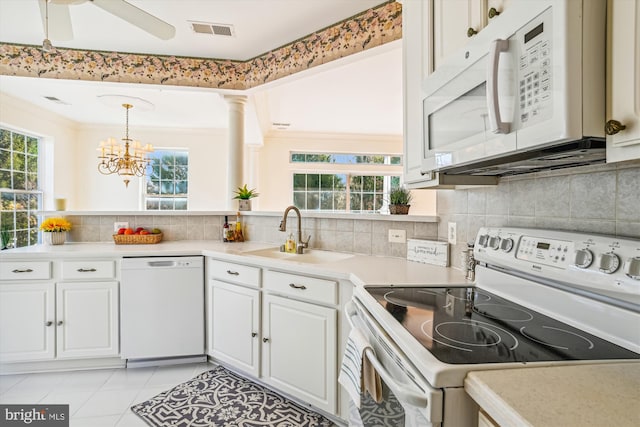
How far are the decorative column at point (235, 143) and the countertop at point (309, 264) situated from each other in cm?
72

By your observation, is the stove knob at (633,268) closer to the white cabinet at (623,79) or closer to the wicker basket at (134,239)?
the white cabinet at (623,79)

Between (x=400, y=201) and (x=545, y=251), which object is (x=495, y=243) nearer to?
(x=545, y=251)

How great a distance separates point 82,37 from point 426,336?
3.45 m

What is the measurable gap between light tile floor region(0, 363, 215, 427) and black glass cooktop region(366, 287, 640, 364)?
1.70m

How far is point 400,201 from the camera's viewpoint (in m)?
2.18

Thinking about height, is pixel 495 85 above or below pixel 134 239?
above

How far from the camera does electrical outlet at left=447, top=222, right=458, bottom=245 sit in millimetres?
1799

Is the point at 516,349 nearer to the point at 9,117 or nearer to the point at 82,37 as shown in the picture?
the point at 82,37

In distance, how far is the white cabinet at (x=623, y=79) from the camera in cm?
67

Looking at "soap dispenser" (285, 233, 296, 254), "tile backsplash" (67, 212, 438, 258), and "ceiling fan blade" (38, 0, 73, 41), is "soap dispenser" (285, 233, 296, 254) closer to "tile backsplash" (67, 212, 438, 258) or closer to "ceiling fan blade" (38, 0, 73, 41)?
"tile backsplash" (67, 212, 438, 258)

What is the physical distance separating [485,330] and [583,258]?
1.12ft

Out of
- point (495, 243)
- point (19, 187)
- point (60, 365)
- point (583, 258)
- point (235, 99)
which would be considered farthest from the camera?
point (19, 187)

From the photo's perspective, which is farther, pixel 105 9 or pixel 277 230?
pixel 277 230

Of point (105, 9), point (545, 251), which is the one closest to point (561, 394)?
point (545, 251)
